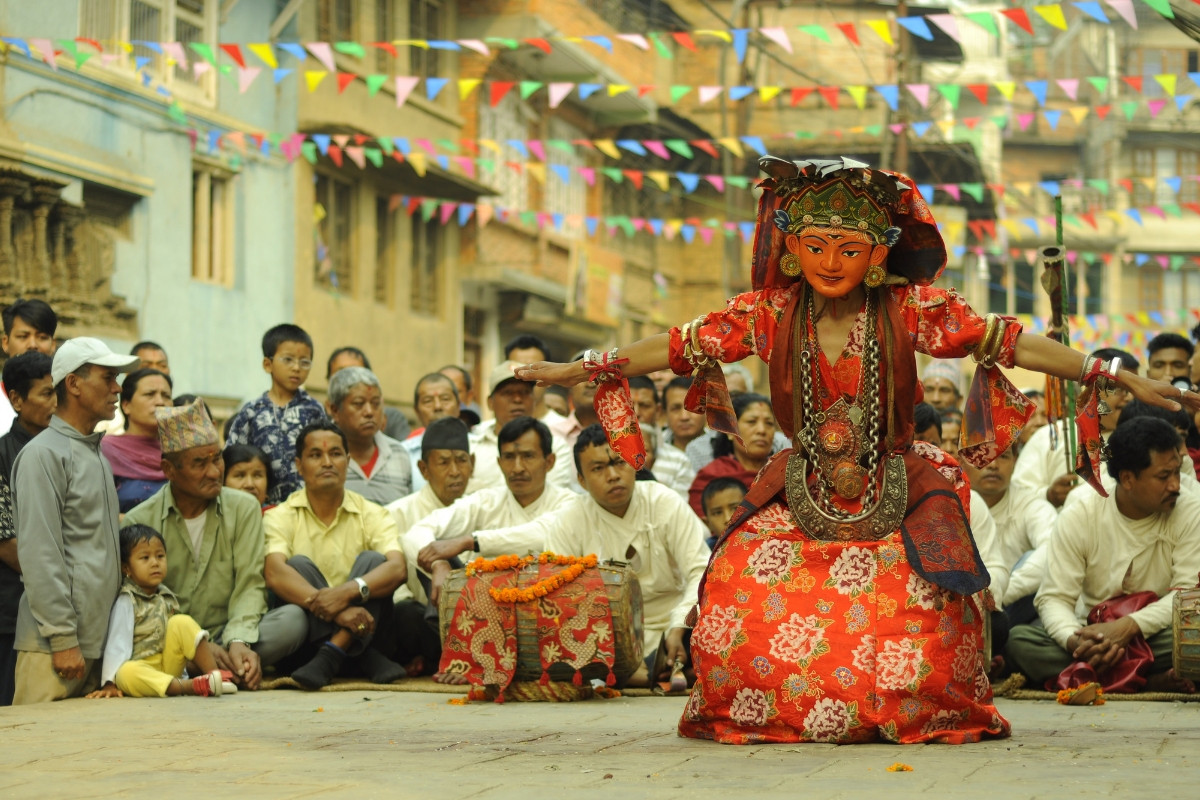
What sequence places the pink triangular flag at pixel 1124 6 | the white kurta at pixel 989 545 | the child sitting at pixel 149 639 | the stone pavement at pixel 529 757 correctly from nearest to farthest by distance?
the stone pavement at pixel 529 757 → the child sitting at pixel 149 639 → the white kurta at pixel 989 545 → the pink triangular flag at pixel 1124 6

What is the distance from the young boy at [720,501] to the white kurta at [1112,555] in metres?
1.72

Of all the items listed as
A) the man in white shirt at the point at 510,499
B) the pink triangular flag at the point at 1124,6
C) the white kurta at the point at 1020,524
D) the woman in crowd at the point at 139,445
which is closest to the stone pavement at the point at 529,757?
the man in white shirt at the point at 510,499

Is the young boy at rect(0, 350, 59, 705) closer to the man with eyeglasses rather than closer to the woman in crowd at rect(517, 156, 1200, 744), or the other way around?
the woman in crowd at rect(517, 156, 1200, 744)

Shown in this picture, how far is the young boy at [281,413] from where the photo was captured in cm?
949

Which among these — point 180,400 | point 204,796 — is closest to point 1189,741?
point 204,796

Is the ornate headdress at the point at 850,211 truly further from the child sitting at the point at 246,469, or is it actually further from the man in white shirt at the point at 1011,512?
the child sitting at the point at 246,469

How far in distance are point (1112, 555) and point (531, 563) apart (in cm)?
283

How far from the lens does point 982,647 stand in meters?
6.00

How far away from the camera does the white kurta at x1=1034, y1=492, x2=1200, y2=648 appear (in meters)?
7.66

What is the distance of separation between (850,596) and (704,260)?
91.5 feet

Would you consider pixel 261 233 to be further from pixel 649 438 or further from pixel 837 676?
pixel 837 676

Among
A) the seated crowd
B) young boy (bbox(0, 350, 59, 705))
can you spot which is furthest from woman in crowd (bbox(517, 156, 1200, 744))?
young boy (bbox(0, 350, 59, 705))

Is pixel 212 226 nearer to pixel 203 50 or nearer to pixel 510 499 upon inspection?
pixel 203 50

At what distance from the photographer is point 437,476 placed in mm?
9062
